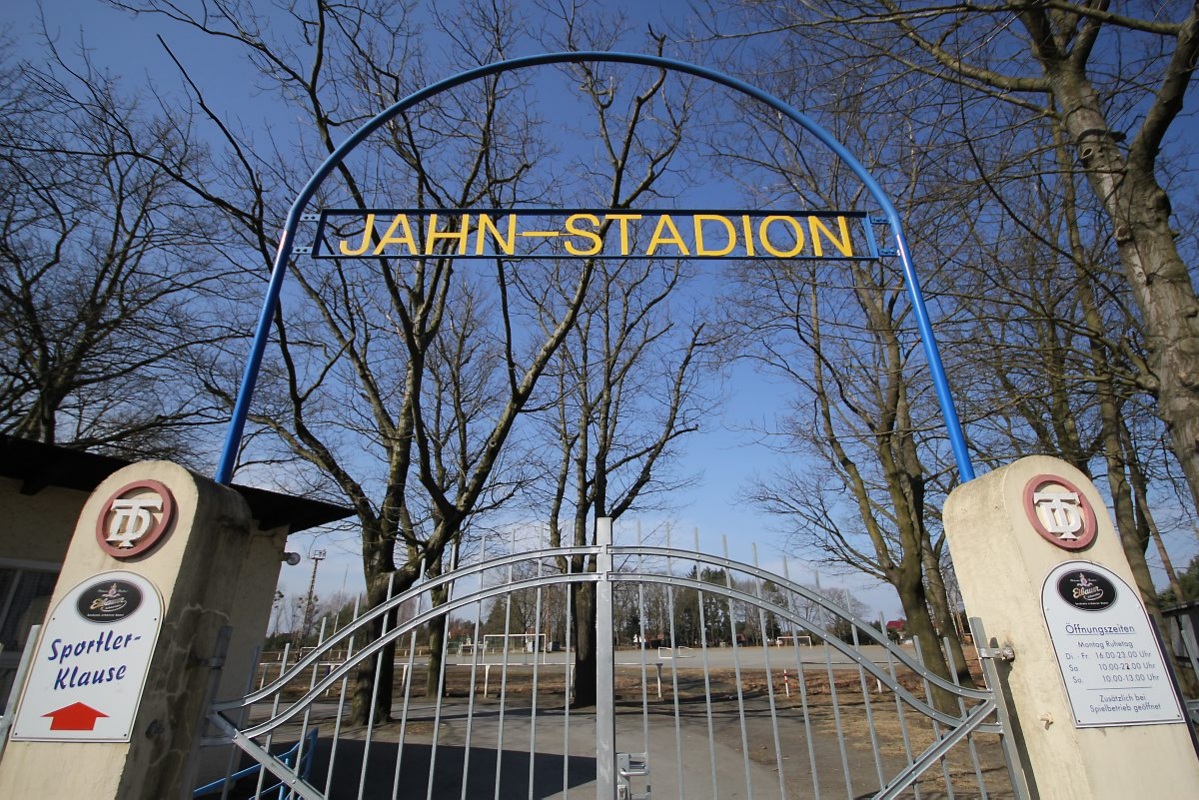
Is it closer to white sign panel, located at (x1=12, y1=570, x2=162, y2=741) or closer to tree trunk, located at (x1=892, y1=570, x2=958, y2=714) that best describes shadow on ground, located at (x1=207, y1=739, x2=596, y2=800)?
white sign panel, located at (x1=12, y1=570, x2=162, y2=741)

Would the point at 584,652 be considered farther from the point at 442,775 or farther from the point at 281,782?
the point at 281,782

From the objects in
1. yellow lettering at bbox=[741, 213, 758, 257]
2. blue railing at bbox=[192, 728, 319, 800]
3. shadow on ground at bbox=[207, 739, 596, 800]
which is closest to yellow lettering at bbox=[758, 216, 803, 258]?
yellow lettering at bbox=[741, 213, 758, 257]

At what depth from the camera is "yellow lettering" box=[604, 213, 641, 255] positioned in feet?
16.5

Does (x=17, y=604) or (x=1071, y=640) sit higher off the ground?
(x=17, y=604)

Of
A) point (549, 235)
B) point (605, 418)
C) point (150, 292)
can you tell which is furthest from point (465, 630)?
point (549, 235)

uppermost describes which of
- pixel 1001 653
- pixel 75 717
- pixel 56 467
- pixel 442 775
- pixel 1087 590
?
pixel 56 467

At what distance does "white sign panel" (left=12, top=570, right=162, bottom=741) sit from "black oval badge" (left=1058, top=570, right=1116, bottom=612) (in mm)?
4791

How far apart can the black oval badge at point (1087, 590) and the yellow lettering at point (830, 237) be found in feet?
9.85

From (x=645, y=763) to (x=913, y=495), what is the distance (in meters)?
9.84

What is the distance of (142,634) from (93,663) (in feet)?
0.92

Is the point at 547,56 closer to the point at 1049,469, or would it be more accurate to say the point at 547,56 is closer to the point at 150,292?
the point at 1049,469

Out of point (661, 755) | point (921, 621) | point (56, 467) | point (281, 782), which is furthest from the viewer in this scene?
point (921, 621)

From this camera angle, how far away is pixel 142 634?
3117 millimetres

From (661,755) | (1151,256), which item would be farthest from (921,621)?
(1151,256)
